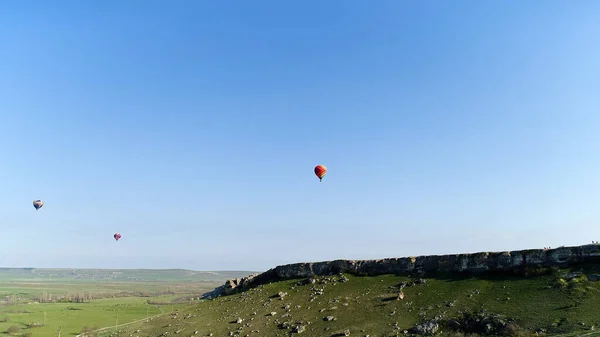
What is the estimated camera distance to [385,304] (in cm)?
4712

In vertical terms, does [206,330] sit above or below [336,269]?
below

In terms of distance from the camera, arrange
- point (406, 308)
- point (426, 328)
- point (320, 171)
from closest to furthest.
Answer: point (426, 328)
point (406, 308)
point (320, 171)

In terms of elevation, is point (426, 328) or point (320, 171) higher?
point (320, 171)

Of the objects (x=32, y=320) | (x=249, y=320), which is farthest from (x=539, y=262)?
(x=32, y=320)

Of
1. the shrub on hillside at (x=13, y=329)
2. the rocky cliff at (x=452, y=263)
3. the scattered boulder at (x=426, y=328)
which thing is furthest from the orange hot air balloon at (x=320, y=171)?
the shrub on hillside at (x=13, y=329)

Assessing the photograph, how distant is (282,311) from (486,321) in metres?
25.4

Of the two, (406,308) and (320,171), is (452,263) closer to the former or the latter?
(406,308)

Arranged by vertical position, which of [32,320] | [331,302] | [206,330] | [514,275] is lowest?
[32,320]

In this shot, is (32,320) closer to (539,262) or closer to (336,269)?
(336,269)

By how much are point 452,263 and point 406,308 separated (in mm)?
11512

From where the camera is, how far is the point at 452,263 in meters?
52.2

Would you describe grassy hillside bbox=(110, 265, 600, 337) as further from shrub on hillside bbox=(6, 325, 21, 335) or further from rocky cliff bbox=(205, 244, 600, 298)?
shrub on hillside bbox=(6, 325, 21, 335)

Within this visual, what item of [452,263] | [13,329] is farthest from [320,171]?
[13,329]

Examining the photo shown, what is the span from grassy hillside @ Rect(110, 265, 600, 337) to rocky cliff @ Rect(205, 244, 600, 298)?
1.67 meters
